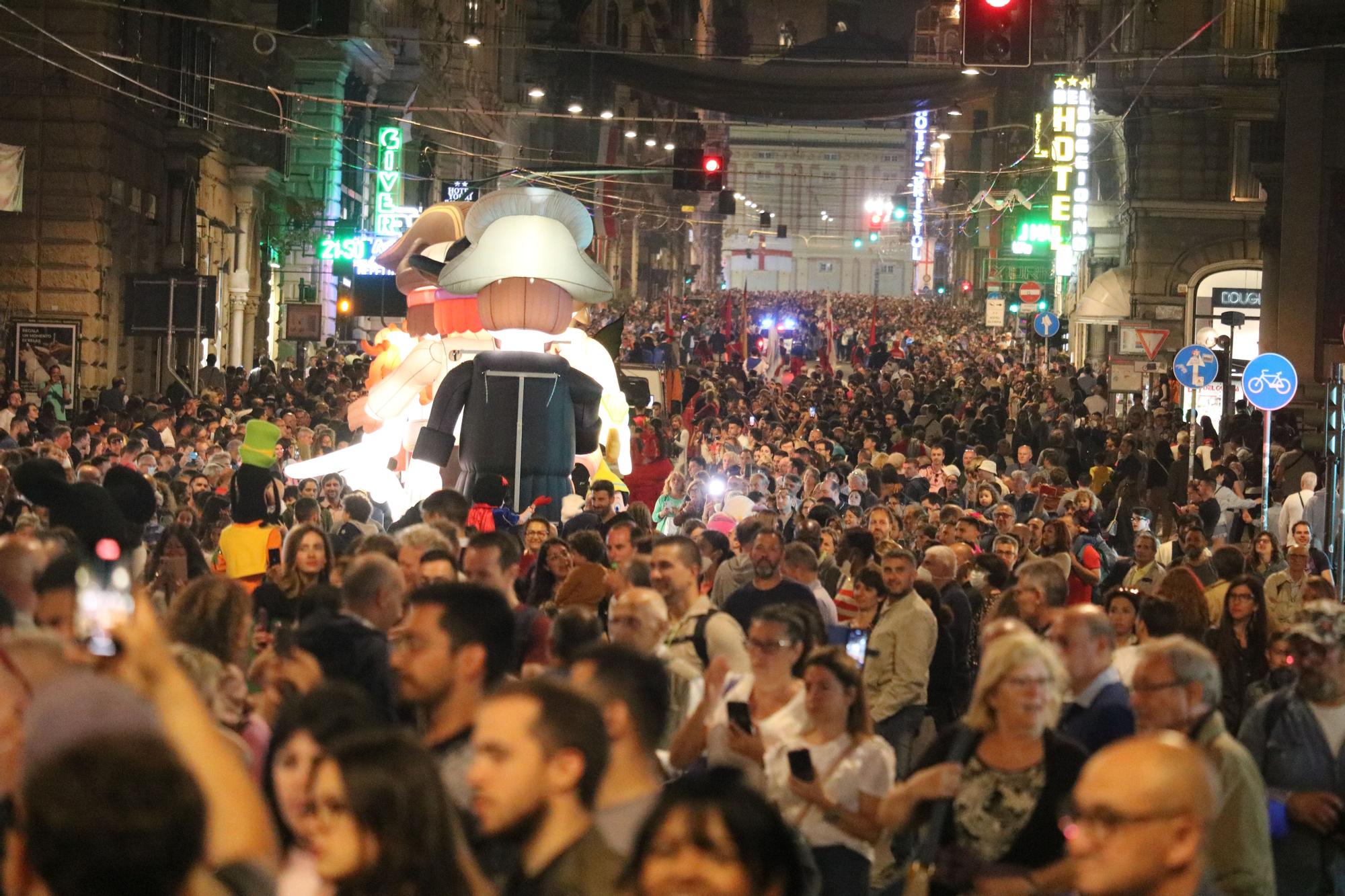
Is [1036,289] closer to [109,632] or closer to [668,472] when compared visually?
[668,472]

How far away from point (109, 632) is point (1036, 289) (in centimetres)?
4554

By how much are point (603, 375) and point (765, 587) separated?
7.74 m

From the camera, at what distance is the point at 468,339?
17.7 meters

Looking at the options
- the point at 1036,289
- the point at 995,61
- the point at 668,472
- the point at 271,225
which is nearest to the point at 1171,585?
the point at 995,61

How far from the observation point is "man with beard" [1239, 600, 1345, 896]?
23.6ft

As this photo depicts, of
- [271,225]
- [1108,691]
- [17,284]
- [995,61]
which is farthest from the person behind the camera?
[271,225]

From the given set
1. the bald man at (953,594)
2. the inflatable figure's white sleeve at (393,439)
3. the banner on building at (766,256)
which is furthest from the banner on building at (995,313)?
the banner on building at (766,256)

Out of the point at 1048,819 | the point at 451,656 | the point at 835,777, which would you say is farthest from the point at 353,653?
the point at 1048,819

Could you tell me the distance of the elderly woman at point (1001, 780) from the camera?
19.6ft

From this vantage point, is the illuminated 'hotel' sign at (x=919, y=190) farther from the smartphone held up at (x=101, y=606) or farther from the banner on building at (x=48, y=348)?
the smartphone held up at (x=101, y=606)

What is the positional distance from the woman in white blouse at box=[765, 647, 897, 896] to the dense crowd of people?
0.01 meters

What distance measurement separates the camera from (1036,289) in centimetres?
5044

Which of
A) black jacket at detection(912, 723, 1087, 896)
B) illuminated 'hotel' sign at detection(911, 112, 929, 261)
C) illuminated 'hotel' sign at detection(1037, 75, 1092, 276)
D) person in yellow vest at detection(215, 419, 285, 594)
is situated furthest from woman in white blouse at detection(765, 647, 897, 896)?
illuminated 'hotel' sign at detection(911, 112, 929, 261)

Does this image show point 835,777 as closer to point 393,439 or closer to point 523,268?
point 523,268
